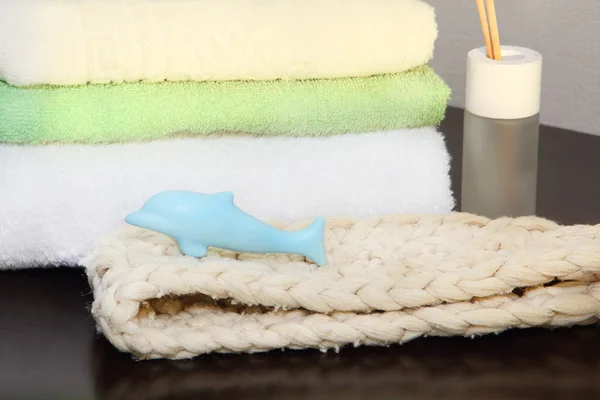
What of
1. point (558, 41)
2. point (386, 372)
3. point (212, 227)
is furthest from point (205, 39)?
point (558, 41)

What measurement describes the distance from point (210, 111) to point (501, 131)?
219mm

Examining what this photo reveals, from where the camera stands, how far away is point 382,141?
70 centimetres

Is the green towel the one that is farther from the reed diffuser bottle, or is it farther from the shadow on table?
the shadow on table

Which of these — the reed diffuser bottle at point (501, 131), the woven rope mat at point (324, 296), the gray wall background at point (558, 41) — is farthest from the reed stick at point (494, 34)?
the gray wall background at point (558, 41)

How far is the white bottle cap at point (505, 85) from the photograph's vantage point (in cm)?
69

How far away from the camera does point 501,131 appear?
71 centimetres

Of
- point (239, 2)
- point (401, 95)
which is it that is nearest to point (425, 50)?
point (401, 95)

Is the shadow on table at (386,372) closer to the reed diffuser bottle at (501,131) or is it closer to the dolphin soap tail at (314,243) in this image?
the dolphin soap tail at (314,243)

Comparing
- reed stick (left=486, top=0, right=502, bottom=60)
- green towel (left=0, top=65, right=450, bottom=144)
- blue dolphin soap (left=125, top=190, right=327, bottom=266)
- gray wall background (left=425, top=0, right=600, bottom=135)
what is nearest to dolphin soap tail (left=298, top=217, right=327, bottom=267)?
blue dolphin soap (left=125, top=190, right=327, bottom=266)

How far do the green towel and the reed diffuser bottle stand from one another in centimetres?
4

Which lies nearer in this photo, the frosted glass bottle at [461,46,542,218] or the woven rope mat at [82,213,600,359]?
the woven rope mat at [82,213,600,359]

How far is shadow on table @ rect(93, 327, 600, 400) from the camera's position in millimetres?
529

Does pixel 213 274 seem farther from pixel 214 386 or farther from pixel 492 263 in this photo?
pixel 492 263

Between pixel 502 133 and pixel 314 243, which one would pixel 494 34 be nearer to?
pixel 502 133
